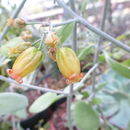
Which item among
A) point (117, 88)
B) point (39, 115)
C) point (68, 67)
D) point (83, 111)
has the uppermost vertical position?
point (68, 67)

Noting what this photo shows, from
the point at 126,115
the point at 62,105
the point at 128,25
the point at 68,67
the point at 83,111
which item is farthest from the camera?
the point at 128,25

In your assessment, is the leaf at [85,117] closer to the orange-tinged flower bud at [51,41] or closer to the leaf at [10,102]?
the leaf at [10,102]

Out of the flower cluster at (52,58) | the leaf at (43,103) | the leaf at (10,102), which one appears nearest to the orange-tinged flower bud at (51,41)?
the flower cluster at (52,58)

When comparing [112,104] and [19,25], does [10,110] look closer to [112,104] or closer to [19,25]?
[19,25]

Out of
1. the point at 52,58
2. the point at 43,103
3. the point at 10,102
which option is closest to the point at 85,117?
the point at 43,103

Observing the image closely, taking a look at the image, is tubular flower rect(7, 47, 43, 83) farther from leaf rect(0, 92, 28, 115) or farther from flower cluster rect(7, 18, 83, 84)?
leaf rect(0, 92, 28, 115)

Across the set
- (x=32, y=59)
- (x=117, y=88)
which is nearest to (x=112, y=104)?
(x=117, y=88)
